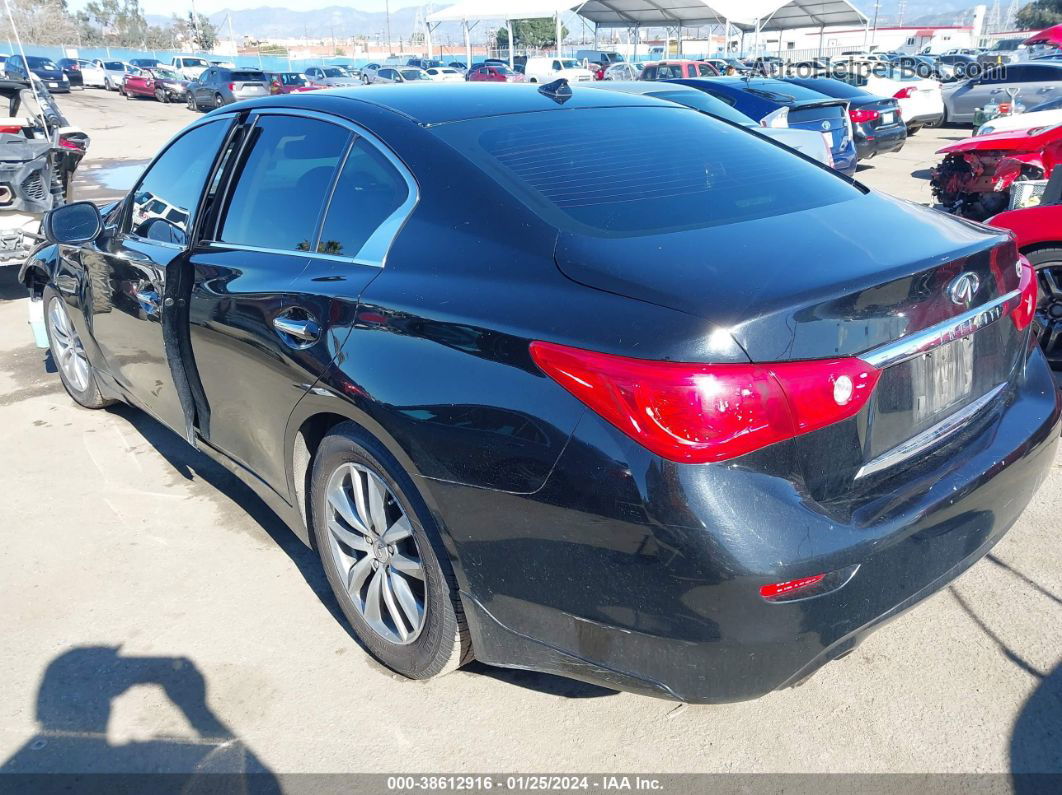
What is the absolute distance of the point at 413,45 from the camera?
9288cm

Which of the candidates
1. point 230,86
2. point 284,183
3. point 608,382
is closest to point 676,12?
point 230,86

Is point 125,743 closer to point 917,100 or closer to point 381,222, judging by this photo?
point 381,222

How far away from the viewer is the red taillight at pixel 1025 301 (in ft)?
8.50

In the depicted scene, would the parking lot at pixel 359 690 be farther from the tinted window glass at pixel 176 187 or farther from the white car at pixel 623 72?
the white car at pixel 623 72

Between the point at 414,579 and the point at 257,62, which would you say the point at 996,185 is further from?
the point at 257,62

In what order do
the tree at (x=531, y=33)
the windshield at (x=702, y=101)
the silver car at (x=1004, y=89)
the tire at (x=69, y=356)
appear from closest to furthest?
the tire at (x=69, y=356) < the windshield at (x=702, y=101) < the silver car at (x=1004, y=89) < the tree at (x=531, y=33)

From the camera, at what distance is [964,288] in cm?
229

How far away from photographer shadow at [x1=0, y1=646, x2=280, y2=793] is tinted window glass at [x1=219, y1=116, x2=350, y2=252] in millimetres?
1465

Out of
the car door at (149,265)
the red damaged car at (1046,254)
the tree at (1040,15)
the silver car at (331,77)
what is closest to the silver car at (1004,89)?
the red damaged car at (1046,254)

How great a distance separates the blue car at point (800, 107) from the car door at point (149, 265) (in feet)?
28.1

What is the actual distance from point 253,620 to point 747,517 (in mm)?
1986

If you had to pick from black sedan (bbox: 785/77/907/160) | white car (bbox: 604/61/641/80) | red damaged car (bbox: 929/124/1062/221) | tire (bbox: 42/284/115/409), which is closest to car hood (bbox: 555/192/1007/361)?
tire (bbox: 42/284/115/409)

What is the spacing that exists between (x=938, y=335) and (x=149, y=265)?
2.95 meters

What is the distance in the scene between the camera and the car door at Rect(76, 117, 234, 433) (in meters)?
3.57
